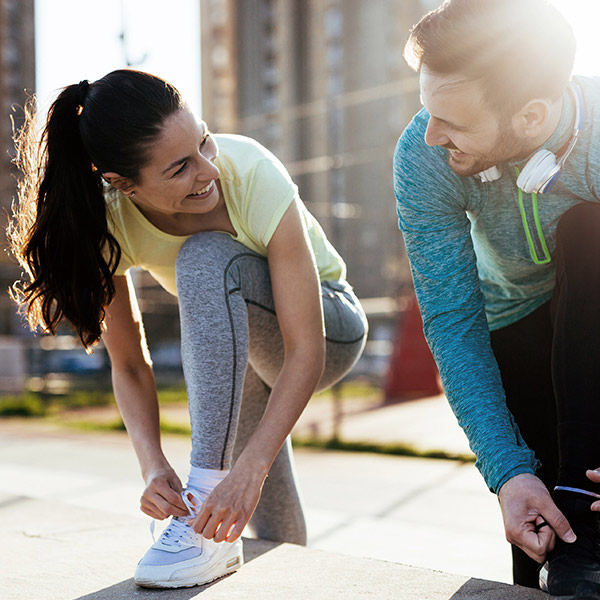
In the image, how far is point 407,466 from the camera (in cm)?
334

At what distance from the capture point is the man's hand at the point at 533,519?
1.01m

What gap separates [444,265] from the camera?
1.30 meters

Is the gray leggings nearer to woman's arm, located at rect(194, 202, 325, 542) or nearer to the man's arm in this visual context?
woman's arm, located at rect(194, 202, 325, 542)

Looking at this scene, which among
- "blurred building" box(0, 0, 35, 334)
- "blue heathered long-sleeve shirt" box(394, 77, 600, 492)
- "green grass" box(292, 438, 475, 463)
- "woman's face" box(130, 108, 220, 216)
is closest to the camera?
"blue heathered long-sleeve shirt" box(394, 77, 600, 492)

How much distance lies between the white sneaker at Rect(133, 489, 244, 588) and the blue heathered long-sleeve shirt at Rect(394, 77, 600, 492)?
49 centimetres

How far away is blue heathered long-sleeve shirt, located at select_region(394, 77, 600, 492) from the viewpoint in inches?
47.5

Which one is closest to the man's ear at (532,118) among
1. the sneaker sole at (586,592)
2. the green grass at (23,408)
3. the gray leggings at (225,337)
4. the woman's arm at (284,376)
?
the woman's arm at (284,376)

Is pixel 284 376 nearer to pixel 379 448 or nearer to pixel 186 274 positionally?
pixel 186 274

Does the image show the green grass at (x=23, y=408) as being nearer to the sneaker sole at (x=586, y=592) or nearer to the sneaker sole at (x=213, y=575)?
the sneaker sole at (x=213, y=575)

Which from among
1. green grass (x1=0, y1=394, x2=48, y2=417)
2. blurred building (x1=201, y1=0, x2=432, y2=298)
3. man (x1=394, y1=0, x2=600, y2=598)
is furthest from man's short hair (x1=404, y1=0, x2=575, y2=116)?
blurred building (x1=201, y1=0, x2=432, y2=298)

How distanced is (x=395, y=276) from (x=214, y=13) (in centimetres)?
2751

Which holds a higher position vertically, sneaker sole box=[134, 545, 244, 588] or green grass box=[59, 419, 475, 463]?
sneaker sole box=[134, 545, 244, 588]

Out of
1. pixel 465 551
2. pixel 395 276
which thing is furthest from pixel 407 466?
pixel 395 276

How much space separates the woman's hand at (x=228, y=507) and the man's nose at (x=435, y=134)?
1.99 ft
